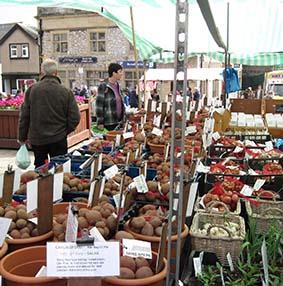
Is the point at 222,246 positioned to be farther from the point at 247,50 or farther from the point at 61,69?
the point at 61,69

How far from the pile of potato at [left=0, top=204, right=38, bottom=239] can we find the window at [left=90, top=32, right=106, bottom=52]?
80.3 feet

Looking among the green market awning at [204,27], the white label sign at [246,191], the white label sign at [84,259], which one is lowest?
the white label sign at [246,191]

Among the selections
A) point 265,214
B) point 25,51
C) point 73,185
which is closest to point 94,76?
point 25,51

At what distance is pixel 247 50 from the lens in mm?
8555

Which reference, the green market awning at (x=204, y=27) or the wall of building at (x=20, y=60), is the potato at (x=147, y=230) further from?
the wall of building at (x=20, y=60)

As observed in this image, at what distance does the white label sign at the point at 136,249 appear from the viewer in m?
1.37

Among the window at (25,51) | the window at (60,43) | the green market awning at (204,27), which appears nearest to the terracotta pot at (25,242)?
the green market awning at (204,27)

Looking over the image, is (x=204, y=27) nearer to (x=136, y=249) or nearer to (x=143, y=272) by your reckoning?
(x=136, y=249)

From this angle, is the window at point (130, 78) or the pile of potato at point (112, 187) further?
the window at point (130, 78)

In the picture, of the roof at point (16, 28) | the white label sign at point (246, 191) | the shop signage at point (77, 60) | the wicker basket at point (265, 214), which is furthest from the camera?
the roof at point (16, 28)

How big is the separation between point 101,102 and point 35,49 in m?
27.9

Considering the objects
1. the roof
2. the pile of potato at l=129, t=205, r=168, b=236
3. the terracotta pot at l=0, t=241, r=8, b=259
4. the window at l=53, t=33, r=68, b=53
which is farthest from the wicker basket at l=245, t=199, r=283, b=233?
the roof

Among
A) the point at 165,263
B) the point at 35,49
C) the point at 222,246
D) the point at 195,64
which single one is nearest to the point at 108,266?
the point at 165,263

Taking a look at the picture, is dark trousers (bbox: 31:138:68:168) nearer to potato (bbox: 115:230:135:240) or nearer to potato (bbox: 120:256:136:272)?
potato (bbox: 115:230:135:240)
